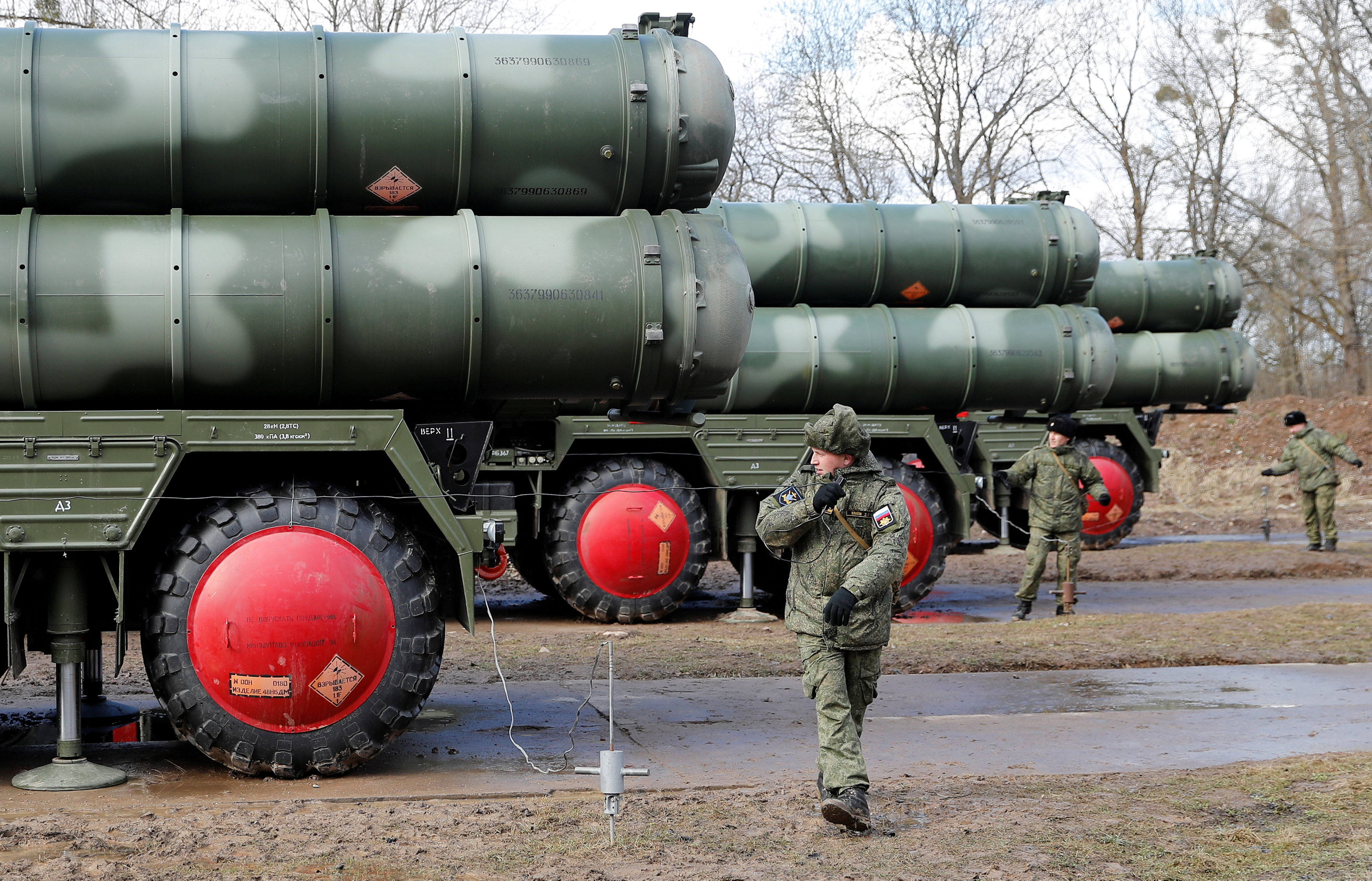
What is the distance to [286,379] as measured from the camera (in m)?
6.03

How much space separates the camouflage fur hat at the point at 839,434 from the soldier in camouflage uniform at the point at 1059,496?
7.00 meters

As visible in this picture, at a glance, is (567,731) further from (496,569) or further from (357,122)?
(357,122)

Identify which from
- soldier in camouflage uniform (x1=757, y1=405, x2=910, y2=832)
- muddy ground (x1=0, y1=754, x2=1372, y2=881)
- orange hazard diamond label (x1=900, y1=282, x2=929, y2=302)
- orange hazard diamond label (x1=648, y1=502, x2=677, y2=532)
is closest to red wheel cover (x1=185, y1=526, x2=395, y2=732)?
muddy ground (x1=0, y1=754, x2=1372, y2=881)

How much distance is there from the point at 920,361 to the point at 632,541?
10.9ft

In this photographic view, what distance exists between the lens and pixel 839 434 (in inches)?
224

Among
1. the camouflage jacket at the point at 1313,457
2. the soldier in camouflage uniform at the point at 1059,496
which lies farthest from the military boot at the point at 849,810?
the camouflage jacket at the point at 1313,457

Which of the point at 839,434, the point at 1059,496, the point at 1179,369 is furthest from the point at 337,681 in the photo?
the point at 1179,369

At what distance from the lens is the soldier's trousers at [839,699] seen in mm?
5387

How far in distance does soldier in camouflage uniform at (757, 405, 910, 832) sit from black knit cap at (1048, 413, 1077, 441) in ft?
22.5

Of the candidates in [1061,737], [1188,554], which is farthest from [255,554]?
[1188,554]

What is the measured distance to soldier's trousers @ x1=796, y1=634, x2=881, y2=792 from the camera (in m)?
5.39

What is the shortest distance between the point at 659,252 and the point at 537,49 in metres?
1.20

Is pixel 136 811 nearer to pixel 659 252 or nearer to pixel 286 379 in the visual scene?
pixel 286 379

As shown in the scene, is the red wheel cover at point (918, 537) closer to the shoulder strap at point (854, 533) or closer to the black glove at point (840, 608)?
the shoulder strap at point (854, 533)
